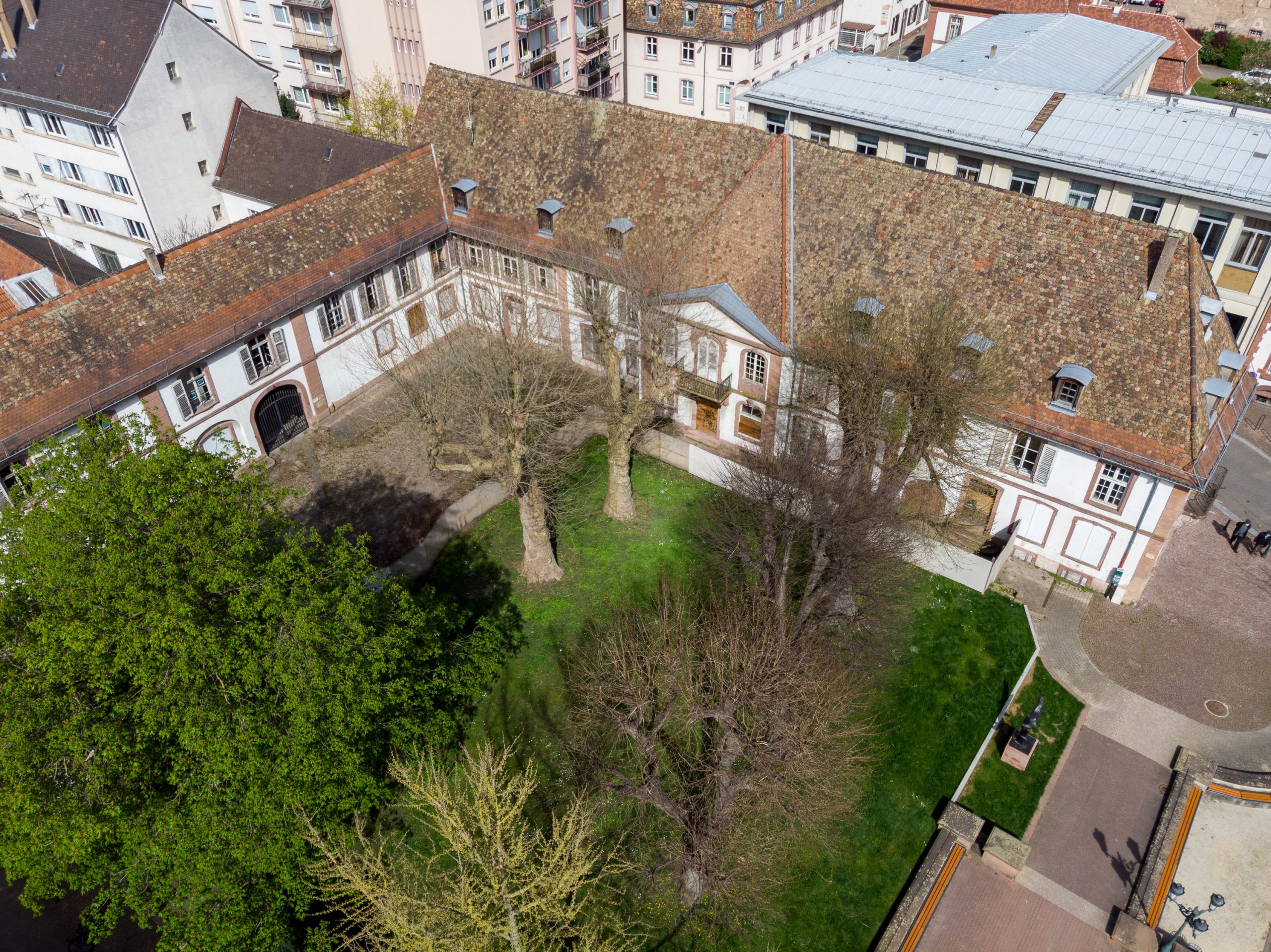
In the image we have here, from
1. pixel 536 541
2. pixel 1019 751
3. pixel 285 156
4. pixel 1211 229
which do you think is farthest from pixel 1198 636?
pixel 285 156

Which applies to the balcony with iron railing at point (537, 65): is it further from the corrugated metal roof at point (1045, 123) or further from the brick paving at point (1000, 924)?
the brick paving at point (1000, 924)

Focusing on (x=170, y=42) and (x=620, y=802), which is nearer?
(x=620, y=802)

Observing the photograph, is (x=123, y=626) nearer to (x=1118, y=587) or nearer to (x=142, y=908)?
(x=142, y=908)

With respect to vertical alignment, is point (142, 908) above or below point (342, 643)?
below

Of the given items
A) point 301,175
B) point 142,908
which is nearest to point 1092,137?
point 301,175

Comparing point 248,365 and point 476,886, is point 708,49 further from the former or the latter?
point 476,886

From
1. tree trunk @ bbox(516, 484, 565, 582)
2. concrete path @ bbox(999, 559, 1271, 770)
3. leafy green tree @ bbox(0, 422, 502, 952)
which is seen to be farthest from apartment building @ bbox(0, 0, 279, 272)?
concrete path @ bbox(999, 559, 1271, 770)

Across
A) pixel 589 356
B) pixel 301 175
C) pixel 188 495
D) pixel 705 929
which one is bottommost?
pixel 705 929
